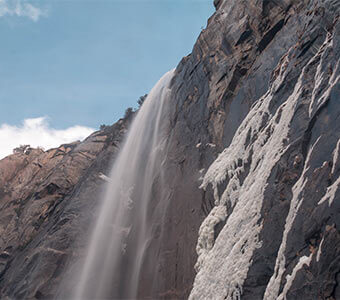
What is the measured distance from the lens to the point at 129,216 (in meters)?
19.8

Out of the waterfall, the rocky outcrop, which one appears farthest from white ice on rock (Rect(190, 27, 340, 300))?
the rocky outcrop

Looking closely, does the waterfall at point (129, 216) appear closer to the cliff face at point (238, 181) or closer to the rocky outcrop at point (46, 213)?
the cliff face at point (238, 181)

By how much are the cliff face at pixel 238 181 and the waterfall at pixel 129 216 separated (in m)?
1.03

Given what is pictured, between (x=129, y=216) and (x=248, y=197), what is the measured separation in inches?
470

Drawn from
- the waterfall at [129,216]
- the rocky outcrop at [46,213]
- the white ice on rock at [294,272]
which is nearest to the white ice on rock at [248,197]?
the white ice on rock at [294,272]

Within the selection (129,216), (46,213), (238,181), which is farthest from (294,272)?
(46,213)

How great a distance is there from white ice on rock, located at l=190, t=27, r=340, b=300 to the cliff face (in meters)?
0.04

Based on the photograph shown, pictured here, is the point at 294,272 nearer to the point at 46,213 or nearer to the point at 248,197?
the point at 248,197

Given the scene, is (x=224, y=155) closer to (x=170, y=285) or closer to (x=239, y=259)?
(x=170, y=285)

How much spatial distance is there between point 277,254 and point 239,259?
0.97 metres

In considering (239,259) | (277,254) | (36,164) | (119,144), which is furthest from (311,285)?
(36,164)

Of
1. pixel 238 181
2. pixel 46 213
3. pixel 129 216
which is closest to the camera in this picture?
pixel 238 181

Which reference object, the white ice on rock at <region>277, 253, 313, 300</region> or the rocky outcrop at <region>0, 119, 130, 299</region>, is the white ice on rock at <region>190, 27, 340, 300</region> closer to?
the white ice on rock at <region>277, 253, 313, 300</region>

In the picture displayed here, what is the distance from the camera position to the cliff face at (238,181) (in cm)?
645
